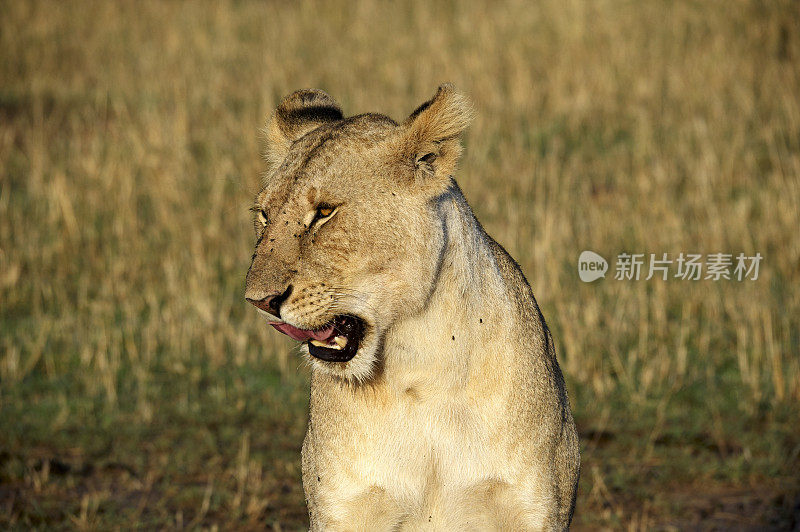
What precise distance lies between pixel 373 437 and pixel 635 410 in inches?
135

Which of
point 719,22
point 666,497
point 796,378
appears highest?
point 719,22

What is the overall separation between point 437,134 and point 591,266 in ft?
17.1

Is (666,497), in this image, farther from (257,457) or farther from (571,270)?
(571,270)

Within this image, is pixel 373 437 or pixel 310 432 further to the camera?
pixel 310 432

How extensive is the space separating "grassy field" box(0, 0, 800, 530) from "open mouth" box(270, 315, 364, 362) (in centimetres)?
213

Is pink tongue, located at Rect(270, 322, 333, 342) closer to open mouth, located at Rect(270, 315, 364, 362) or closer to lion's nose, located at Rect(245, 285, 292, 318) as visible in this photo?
open mouth, located at Rect(270, 315, 364, 362)

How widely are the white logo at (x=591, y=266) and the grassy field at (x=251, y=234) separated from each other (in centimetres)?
7

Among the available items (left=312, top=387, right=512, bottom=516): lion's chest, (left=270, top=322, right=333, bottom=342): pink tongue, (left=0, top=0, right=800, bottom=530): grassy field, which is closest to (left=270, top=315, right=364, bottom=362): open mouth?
(left=270, top=322, right=333, bottom=342): pink tongue

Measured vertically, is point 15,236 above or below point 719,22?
below

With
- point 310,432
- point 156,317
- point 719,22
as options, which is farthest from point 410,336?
point 719,22

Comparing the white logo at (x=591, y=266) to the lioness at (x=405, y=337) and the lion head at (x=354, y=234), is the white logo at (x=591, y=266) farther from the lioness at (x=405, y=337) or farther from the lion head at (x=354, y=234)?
the lion head at (x=354, y=234)

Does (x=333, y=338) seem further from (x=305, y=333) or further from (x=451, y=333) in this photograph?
(x=451, y=333)

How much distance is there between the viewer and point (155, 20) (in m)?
14.3

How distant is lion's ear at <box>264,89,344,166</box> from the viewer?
370cm
